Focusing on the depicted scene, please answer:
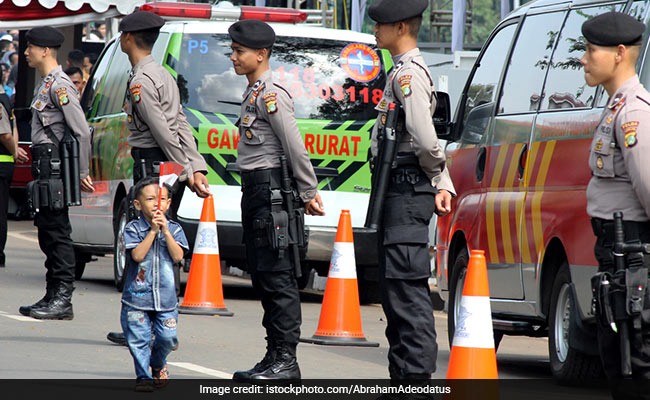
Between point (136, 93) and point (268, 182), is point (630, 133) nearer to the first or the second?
point (268, 182)

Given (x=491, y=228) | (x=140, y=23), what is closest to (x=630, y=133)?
(x=491, y=228)

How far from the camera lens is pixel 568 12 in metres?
8.09

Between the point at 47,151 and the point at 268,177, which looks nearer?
the point at 268,177

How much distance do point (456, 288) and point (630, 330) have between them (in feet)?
13.0

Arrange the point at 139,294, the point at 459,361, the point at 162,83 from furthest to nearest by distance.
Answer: the point at 162,83, the point at 139,294, the point at 459,361

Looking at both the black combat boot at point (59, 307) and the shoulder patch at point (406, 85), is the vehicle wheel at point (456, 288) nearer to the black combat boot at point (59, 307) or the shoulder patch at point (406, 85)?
the black combat boot at point (59, 307)

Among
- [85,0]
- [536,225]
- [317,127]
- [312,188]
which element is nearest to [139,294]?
[312,188]

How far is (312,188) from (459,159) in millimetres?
2394

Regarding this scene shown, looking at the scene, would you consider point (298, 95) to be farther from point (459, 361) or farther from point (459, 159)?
point (459, 361)

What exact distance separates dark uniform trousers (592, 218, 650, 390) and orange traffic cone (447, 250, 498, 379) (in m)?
0.85

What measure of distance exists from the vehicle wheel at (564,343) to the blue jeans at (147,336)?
7.17 feet

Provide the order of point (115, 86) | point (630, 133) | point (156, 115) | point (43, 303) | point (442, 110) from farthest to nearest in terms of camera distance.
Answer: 1. point (115, 86)
2. point (43, 303)
3. point (156, 115)
4. point (442, 110)
5. point (630, 133)

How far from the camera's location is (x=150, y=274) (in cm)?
683

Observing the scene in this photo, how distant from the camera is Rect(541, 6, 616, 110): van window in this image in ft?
24.9
